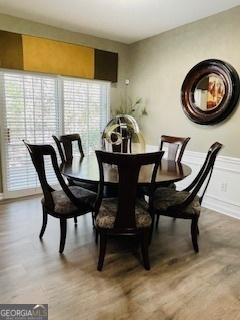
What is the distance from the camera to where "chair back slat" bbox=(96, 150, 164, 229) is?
1.92 meters

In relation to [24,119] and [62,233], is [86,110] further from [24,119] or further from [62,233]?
[62,233]

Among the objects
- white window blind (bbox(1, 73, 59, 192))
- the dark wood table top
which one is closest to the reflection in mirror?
the dark wood table top

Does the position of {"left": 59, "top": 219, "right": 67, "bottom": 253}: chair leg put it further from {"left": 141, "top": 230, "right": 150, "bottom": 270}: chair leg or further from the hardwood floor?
{"left": 141, "top": 230, "right": 150, "bottom": 270}: chair leg

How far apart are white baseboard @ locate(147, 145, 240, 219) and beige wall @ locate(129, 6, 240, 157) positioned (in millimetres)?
137

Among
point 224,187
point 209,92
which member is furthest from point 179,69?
point 224,187

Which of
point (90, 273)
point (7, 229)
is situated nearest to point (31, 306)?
point (90, 273)

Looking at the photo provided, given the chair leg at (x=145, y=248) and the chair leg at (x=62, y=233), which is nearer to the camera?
the chair leg at (x=145, y=248)

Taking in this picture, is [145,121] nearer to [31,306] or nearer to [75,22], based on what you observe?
[75,22]

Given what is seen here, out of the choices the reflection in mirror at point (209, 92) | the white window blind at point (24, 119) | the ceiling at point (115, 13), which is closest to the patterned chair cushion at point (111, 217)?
the reflection in mirror at point (209, 92)

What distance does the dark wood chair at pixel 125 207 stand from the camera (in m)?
1.94

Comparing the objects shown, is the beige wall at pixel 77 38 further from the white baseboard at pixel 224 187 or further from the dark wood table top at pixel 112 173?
the dark wood table top at pixel 112 173

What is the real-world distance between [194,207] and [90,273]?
112 centimetres

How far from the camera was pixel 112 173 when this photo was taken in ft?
8.16

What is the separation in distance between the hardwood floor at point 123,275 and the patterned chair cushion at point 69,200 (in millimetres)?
416
